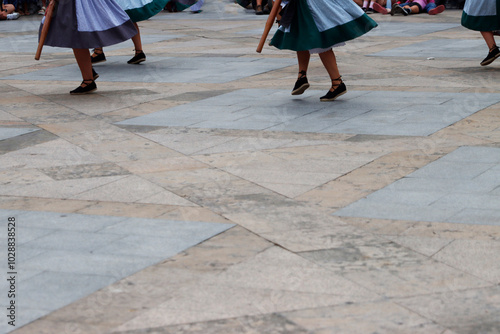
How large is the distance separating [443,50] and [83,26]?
5.31m

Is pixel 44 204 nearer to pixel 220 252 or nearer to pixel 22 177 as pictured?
pixel 22 177

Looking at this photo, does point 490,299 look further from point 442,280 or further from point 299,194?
point 299,194

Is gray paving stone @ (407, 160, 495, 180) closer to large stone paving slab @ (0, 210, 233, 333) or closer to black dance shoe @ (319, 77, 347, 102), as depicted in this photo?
large stone paving slab @ (0, 210, 233, 333)

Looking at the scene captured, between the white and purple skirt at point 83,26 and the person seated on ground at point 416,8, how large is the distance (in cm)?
1011

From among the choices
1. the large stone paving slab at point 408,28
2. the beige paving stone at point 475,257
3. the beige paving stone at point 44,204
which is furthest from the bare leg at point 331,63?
the large stone paving slab at point 408,28

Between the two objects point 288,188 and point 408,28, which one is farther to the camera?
point 408,28

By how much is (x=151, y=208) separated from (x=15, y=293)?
4.26 ft

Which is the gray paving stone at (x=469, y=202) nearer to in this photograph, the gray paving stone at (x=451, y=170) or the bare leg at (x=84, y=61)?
the gray paving stone at (x=451, y=170)

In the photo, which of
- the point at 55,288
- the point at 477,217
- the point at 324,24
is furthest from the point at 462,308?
the point at 324,24

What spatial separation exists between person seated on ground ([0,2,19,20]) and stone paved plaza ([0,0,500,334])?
11.3 m

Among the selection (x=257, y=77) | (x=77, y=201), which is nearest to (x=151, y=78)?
(x=257, y=77)

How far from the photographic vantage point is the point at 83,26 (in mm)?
8516

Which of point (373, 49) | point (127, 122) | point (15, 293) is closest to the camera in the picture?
point (15, 293)

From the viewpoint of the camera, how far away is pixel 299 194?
15.9 ft
